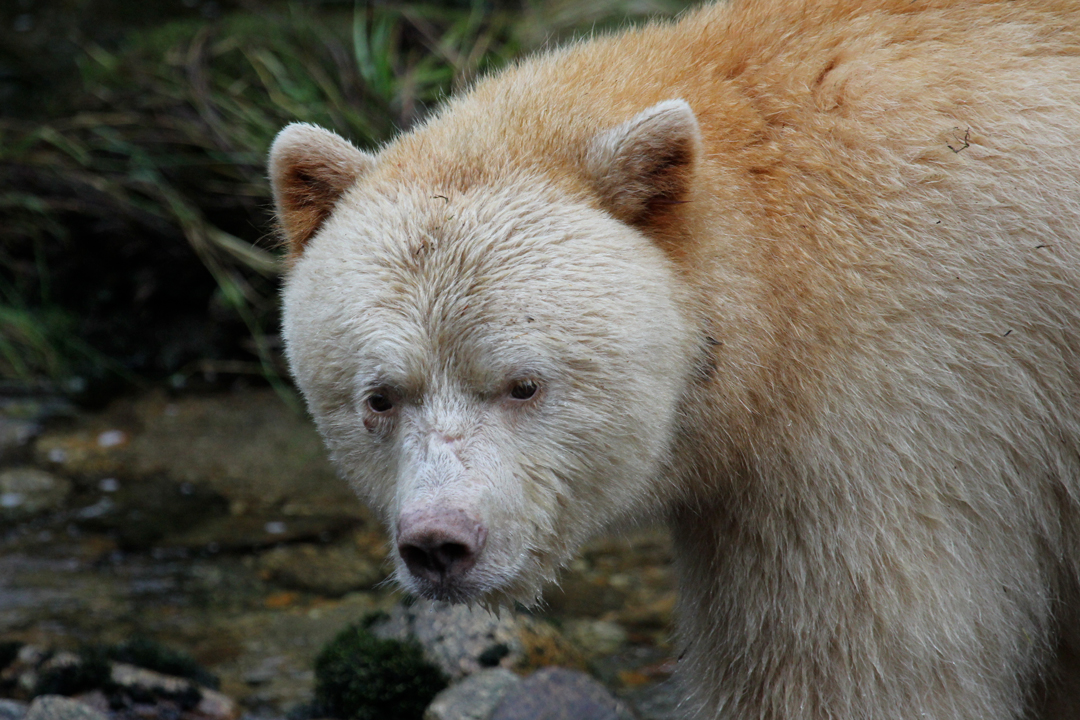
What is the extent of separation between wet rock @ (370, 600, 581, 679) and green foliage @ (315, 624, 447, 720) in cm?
8

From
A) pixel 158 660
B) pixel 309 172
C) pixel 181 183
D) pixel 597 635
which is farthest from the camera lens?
pixel 181 183

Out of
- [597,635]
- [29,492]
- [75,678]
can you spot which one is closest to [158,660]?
[75,678]

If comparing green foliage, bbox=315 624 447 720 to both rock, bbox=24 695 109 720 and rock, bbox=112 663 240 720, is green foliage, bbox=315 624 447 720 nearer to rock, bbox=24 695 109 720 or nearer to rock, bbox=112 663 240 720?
rock, bbox=112 663 240 720

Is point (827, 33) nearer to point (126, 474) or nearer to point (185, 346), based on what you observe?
point (126, 474)

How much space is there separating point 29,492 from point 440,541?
5.19 m

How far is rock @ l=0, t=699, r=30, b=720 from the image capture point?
446 cm

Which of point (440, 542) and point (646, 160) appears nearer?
point (440, 542)

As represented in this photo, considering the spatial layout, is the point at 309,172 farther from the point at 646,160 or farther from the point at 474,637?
the point at 474,637

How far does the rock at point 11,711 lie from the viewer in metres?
4.46

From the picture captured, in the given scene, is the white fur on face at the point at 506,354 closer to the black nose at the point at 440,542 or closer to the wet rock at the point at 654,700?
the black nose at the point at 440,542

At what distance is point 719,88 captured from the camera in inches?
127

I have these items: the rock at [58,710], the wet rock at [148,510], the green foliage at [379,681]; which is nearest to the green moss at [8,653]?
the rock at [58,710]

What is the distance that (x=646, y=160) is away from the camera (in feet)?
9.69

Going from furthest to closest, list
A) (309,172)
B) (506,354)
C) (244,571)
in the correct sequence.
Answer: (244,571) < (309,172) < (506,354)
